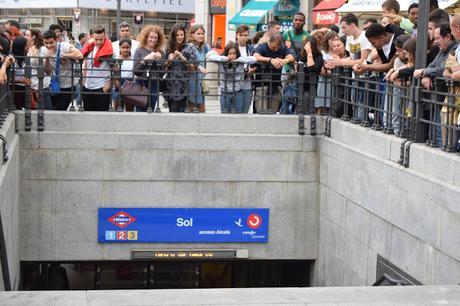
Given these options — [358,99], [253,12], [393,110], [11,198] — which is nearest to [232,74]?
[358,99]

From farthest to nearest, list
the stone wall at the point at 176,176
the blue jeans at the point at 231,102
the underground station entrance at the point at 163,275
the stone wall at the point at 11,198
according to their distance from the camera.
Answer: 1. the underground station entrance at the point at 163,275
2. the blue jeans at the point at 231,102
3. the stone wall at the point at 176,176
4. the stone wall at the point at 11,198

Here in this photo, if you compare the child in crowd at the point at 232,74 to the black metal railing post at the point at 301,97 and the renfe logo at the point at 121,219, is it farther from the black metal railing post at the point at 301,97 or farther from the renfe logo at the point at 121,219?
the renfe logo at the point at 121,219

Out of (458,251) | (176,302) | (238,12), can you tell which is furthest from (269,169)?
(238,12)

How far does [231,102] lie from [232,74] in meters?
0.68

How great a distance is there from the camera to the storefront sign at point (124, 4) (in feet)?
219

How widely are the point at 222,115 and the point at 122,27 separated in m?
2.33

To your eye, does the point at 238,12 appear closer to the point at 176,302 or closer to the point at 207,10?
the point at 207,10

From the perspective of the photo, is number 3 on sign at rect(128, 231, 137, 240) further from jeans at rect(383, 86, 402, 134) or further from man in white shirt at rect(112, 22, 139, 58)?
jeans at rect(383, 86, 402, 134)

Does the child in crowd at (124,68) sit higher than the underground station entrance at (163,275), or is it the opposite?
the child in crowd at (124,68)

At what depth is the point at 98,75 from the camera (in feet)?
57.2

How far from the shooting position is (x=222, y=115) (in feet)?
56.2

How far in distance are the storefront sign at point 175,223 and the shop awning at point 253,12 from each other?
2424cm

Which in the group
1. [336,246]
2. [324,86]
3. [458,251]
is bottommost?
[336,246]

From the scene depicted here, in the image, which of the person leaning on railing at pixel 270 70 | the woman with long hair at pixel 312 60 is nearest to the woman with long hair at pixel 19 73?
the person leaning on railing at pixel 270 70
